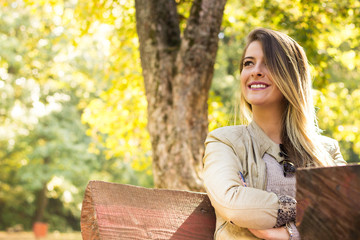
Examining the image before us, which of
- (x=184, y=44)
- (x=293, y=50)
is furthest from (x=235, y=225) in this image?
(x=184, y=44)

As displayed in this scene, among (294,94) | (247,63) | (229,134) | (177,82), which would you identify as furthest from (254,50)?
(177,82)

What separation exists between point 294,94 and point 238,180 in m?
0.61

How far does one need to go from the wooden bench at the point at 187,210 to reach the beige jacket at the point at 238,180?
0.48ft

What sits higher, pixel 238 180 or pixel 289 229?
pixel 238 180

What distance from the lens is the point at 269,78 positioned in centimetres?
229

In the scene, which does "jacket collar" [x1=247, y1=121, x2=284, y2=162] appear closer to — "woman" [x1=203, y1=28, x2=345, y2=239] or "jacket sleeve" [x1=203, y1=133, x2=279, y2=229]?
"woman" [x1=203, y1=28, x2=345, y2=239]

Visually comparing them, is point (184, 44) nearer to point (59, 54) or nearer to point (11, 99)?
point (59, 54)

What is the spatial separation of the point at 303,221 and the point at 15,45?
15.9 meters

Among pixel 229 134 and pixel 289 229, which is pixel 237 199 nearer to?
pixel 289 229

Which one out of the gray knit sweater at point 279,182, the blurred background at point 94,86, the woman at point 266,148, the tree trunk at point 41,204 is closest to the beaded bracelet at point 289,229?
the woman at point 266,148

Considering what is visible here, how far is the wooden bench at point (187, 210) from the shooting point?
124 cm

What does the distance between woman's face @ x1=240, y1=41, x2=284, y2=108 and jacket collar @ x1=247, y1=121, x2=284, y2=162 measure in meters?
0.15

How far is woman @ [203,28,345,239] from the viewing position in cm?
183

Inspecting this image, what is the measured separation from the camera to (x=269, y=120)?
7.77ft
